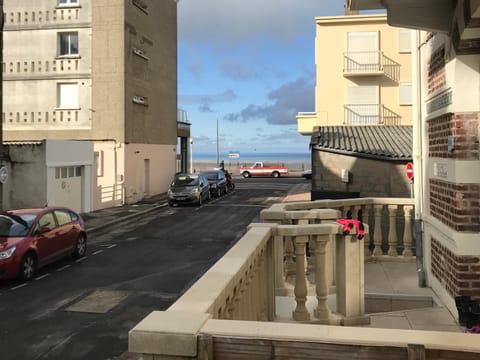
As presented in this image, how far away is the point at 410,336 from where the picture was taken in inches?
93.4

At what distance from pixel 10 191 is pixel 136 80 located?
11347 mm

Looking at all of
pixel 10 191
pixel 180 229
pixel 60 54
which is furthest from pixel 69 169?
pixel 60 54

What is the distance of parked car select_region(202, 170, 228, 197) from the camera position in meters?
33.6

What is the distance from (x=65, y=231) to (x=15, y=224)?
1563 millimetres

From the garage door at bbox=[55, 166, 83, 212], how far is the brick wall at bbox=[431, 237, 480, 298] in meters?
18.7

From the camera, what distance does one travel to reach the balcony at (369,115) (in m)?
27.6

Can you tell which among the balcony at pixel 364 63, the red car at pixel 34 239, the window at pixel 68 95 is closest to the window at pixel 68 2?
the window at pixel 68 95

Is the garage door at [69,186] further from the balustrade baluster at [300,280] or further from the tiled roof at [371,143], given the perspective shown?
the balustrade baluster at [300,280]

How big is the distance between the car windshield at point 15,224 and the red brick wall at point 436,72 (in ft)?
31.1

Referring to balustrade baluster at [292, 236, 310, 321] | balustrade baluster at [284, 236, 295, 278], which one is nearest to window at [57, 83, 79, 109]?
balustrade baluster at [284, 236, 295, 278]

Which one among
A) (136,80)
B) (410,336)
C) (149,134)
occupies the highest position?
(136,80)

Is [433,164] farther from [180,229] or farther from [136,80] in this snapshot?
[136,80]

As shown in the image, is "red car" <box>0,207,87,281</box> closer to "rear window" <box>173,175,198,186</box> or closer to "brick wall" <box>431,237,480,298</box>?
"brick wall" <box>431,237,480,298</box>

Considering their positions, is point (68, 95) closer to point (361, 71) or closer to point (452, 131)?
point (361, 71)
